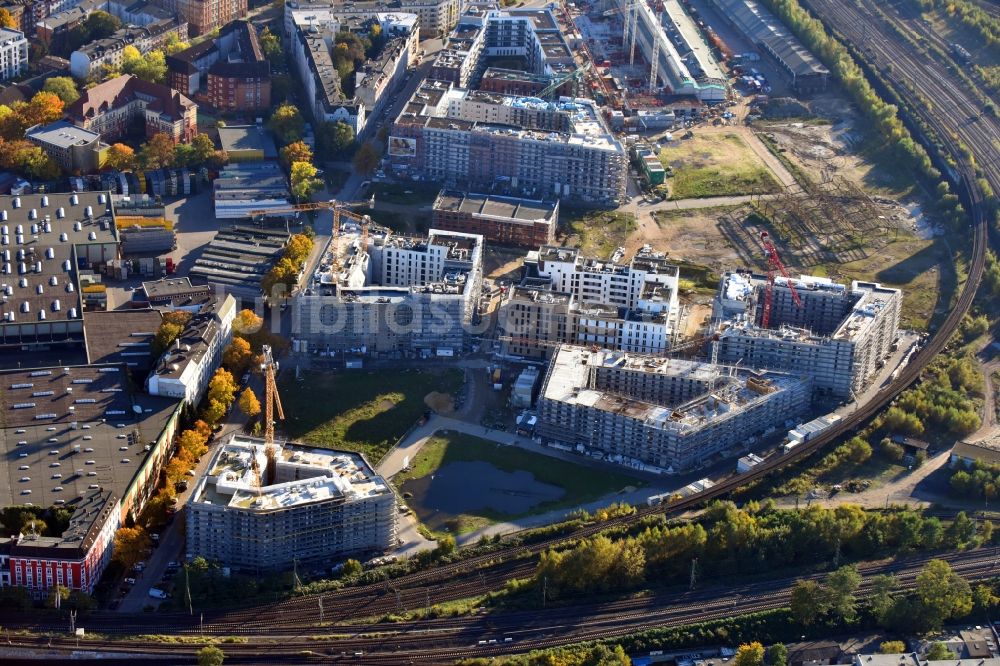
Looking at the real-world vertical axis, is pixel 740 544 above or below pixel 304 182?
below

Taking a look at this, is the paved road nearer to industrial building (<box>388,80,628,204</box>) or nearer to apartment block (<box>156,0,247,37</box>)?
industrial building (<box>388,80,628,204</box>)

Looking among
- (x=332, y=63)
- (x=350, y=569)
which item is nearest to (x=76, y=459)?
(x=350, y=569)

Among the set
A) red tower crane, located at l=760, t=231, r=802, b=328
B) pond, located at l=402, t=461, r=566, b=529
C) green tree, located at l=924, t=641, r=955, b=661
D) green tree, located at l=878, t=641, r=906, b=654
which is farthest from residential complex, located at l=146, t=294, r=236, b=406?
green tree, located at l=924, t=641, r=955, b=661

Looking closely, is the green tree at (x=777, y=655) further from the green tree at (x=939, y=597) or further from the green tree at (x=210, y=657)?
the green tree at (x=210, y=657)

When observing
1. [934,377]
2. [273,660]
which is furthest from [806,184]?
[273,660]

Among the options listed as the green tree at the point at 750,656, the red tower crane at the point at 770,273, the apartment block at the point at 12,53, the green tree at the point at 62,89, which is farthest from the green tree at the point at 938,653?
the apartment block at the point at 12,53

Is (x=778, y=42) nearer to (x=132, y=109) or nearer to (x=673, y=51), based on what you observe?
(x=673, y=51)
